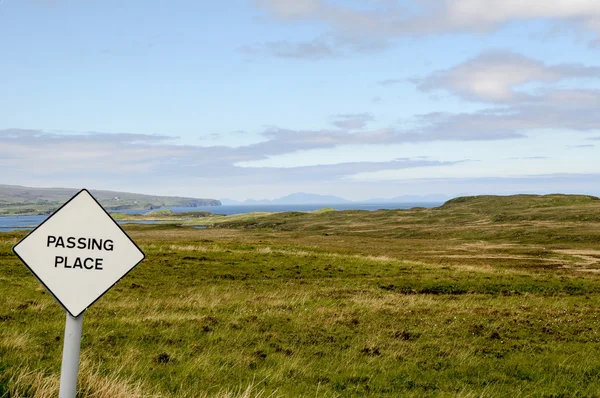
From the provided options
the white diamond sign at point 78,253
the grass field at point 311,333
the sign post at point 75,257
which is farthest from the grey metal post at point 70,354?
the grass field at point 311,333

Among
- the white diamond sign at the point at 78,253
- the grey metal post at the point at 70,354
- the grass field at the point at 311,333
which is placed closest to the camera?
the white diamond sign at the point at 78,253

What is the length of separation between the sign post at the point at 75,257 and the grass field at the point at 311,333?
7.85 ft

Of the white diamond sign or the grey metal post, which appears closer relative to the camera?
the white diamond sign

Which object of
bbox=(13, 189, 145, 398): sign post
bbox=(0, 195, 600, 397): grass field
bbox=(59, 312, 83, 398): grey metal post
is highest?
bbox=(13, 189, 145, 398): sign post

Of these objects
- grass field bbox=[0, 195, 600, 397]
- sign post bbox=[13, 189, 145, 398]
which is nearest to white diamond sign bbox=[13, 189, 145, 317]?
sign post bbox=[13, 189, 145, 398]

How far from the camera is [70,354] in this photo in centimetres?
633

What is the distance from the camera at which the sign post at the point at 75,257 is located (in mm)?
6039

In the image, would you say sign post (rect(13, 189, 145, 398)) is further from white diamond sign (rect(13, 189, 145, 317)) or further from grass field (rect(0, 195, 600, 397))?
grass field (rect(0, 195, 600, 397))

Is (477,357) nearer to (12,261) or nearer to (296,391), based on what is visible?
(296,391)

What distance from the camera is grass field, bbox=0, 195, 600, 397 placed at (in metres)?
12.1

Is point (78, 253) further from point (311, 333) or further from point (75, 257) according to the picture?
point (311, 333)

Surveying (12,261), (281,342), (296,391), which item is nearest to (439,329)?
(281,342)

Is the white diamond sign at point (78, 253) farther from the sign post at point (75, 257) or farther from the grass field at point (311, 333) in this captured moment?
the grass field at point (311, 333)

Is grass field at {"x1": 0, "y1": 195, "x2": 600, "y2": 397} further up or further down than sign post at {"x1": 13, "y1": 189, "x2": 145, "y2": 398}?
further down
